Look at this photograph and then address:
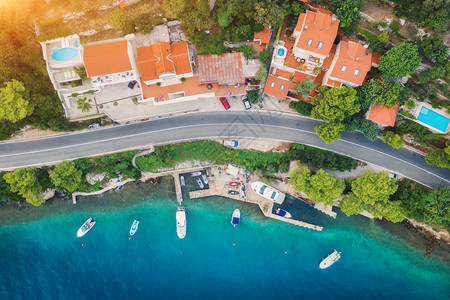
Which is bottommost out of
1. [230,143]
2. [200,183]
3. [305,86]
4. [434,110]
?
[200,183]

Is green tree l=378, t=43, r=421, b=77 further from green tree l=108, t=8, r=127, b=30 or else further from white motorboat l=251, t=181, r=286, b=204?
green tree l=108, t=8, r=127, b=30

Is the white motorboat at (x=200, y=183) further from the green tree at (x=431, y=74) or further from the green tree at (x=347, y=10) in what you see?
the green tree at (x=431, y=74)

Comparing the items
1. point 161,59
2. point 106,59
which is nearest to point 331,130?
point 161,59

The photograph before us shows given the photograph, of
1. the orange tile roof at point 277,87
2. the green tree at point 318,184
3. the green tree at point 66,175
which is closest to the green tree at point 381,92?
the orange tile roof at point 277,87

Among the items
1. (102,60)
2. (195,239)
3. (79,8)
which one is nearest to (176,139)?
(102,60)

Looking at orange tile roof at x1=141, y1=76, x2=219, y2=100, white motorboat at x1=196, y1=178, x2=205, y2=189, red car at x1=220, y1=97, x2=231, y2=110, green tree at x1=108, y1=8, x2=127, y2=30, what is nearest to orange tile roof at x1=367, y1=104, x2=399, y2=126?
red car at x1=220, y1=97, x2=231, y2=110

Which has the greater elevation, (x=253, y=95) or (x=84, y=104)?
(x=253, y=95)

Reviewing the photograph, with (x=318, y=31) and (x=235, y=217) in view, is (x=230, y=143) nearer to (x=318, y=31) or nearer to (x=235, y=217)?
(x=235, y=217)
